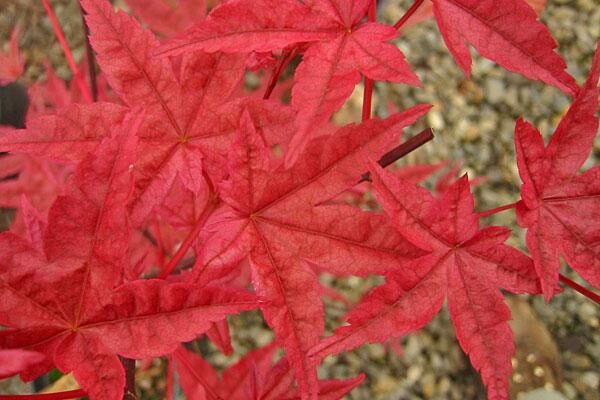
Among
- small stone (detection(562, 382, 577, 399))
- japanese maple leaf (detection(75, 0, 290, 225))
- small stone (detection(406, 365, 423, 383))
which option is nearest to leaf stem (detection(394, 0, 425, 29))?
japanese maple leaf (detection(75, 0, 290, 225))

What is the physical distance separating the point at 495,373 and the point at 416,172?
624 mm

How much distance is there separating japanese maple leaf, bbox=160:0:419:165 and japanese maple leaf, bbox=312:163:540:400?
0.24 feet

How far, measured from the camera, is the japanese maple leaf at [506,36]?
49 centimetres

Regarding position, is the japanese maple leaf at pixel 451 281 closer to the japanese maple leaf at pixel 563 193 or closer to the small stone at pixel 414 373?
the japanese maple leaf at pixel 563 193

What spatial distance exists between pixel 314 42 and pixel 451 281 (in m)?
0.23

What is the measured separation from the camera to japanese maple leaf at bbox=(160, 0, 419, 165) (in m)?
0.48

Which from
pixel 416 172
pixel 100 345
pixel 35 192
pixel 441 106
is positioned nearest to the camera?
pixel 100 345

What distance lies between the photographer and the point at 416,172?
1096 millimetres

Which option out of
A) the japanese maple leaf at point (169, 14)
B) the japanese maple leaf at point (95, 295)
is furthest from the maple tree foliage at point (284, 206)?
the japanese maple leaf at point (169, 14)

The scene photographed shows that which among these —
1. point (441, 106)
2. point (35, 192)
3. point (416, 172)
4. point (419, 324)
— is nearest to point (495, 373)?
point (419, 324)

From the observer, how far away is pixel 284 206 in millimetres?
533

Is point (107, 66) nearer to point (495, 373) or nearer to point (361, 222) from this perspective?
point (361, 222)

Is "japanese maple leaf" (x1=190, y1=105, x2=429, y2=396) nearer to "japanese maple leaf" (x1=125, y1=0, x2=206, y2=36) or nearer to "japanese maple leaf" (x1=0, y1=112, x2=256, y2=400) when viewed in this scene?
"japanese maple leaf" (x1=0, y1=112, x2=256, y2=400)

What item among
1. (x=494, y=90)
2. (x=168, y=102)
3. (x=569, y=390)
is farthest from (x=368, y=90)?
(x=494, y=90)
